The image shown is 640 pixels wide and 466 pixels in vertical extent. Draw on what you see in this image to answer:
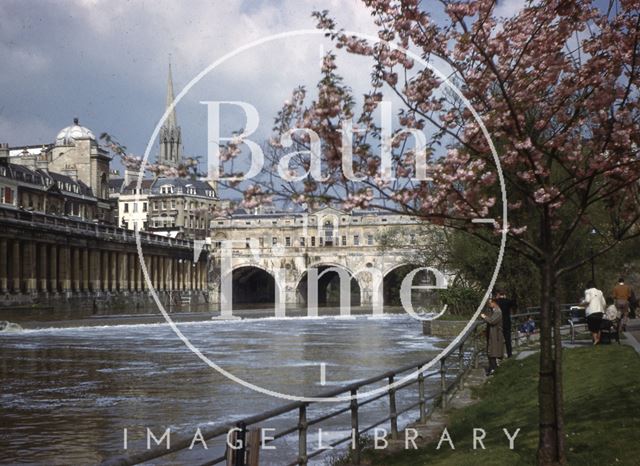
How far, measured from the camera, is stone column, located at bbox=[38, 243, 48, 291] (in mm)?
68000

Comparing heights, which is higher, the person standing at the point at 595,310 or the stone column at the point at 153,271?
the stone column at the point at 153,271

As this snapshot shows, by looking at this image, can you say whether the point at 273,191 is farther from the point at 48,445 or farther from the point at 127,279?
the point at 127,279

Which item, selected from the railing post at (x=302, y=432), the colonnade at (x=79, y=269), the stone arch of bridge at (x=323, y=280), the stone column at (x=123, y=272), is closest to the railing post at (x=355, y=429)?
the railing post at (x=302, y=432)

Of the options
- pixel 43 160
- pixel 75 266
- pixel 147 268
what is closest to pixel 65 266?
pixel 75 266

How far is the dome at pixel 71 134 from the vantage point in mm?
113812

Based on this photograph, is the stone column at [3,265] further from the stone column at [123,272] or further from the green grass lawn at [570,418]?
the green grass lawn at [570,418]

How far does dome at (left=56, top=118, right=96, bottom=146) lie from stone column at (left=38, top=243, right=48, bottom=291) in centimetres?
4711

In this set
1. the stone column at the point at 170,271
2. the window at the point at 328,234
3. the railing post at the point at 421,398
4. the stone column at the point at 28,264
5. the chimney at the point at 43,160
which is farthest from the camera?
the chimney at the point at 43,160

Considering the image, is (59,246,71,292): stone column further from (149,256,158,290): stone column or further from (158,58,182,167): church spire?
(158,58,182,167): church spire

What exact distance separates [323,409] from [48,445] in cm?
486

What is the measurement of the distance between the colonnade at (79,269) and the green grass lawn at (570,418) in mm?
52702

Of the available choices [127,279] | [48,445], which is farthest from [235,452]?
[127,279]

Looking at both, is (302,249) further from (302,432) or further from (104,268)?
(302,432)

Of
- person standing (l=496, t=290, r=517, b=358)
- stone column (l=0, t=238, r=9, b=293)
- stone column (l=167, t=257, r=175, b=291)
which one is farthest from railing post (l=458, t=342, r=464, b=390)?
stone column (l=167, t=257, r=175, b=291)
